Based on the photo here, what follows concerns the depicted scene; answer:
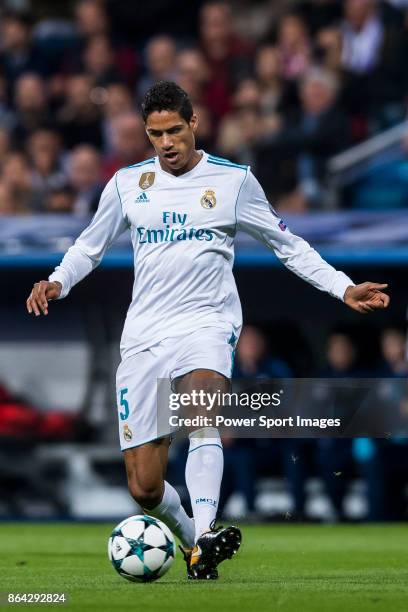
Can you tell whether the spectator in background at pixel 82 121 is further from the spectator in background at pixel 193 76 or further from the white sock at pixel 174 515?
the white sock at pixel 174 515

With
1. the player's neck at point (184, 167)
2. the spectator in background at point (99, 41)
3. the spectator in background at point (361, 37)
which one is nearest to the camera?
the player's neck at point (184, 167)

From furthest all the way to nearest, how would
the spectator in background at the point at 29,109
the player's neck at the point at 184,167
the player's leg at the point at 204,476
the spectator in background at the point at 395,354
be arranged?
1. the spectator in background at the point at 29,109
2. the spectator in background at the point at 395,354
3. the player's neck at the point at 184,167
4. the player's leg at the point at 204,476

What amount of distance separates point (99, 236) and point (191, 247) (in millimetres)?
541

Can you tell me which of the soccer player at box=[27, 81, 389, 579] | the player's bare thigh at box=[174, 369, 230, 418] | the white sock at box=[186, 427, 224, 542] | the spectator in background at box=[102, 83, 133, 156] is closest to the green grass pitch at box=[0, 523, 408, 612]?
the white sock at box=[186, 427, 224, 542]

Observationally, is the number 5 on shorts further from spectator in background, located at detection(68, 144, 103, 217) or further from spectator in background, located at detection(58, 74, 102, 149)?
spectator in background, located at detection(58, 74, 102, 149)

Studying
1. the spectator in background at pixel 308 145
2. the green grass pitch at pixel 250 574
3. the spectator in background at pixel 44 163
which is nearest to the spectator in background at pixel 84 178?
the spectator in background at pixel 44 163

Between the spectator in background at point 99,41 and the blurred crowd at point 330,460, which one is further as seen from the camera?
the spectator in background at point 99,41

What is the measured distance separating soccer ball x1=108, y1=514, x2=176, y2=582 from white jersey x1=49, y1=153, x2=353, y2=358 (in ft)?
2.63

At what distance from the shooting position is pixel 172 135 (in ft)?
21.9

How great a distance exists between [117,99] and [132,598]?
895 cm

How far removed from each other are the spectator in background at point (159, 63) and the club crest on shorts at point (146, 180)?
7803mm

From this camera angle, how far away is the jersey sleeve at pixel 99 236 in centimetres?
690

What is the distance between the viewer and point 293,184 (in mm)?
12797

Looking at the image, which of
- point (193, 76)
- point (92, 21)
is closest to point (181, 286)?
point (193, 76)
